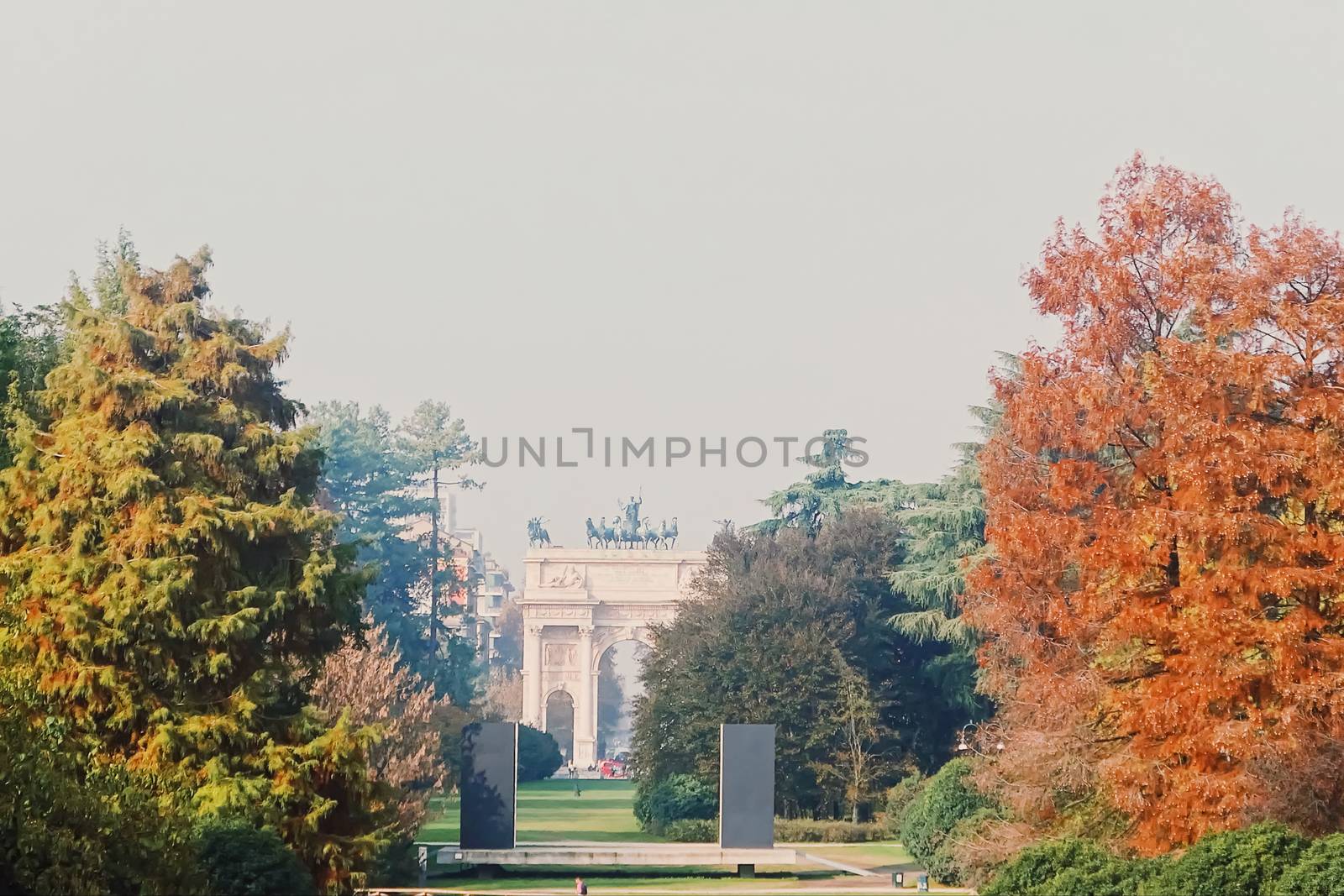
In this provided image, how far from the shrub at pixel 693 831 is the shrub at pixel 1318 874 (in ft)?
78.6

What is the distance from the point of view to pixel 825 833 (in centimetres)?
3991

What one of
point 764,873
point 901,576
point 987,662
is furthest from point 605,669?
point 987,662

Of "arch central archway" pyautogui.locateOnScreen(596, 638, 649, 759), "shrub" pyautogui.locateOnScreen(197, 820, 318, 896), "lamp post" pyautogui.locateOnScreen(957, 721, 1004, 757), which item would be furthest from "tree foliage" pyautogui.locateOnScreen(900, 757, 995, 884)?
"arch central archway" pyautogui.locateOnScreen(596, 638, 649, 759)

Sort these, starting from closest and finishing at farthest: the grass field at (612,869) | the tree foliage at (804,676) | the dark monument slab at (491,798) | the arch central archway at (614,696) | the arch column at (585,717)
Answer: the grass field at (612,869), the dark monument slab at (491,798), the tree foliage at (804,676), the arch column at (585,717), the arch central archway at (614,696)

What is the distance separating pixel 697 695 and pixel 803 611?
3440mm

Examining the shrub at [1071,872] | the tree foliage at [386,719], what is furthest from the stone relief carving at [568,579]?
the shrub at [1071,872]

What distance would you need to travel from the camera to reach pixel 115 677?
19766 mm

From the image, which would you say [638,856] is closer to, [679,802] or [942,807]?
[942,807]

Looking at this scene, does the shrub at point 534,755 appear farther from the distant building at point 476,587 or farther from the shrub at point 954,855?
the shrub at point 954,855

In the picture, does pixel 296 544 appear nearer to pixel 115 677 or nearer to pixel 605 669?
pixel 115 677

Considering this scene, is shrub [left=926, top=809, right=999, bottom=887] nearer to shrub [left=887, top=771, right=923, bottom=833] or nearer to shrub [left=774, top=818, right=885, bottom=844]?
shrub [left=887, top=771, right=923, bottom=833]

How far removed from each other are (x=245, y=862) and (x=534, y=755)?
49.7 metres

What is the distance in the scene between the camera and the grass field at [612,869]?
29391 millimetres

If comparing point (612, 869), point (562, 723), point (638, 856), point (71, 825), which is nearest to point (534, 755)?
point (612, 869)
